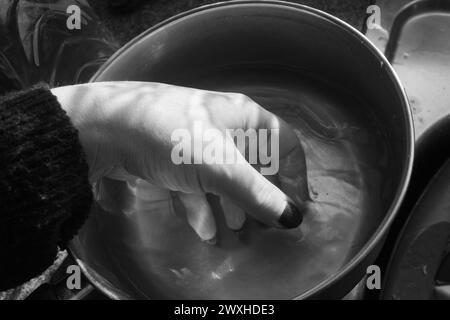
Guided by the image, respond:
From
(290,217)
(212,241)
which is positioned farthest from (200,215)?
(290,217)

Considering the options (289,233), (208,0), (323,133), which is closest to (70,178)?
(289,233)

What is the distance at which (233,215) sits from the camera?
745 millimetres

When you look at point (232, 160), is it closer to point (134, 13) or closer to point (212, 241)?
point (212, 241)

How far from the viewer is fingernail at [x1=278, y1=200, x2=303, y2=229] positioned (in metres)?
0.65

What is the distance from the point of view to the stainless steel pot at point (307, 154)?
0.71 meters

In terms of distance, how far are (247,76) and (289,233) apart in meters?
0.30

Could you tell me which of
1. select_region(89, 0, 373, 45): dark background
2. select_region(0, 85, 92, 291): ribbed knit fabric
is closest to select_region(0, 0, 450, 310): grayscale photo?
select_region(0, 85, 92, 291): ribbed knit fabric

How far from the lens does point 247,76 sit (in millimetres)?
910

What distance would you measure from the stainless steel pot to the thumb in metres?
0.10

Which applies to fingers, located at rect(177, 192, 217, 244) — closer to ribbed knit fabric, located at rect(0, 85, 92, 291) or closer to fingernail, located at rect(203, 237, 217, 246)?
fingernail, located at rect(203, 237, 217, 246)

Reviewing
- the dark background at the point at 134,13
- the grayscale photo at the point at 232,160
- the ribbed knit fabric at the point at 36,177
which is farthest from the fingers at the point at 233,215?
the dark background at the point at 134,13

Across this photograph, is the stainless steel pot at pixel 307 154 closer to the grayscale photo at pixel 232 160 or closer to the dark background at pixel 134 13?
the grayscale photo at pixel 232 160

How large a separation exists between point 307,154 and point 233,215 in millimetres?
161

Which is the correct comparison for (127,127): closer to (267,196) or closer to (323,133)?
(267,196)
